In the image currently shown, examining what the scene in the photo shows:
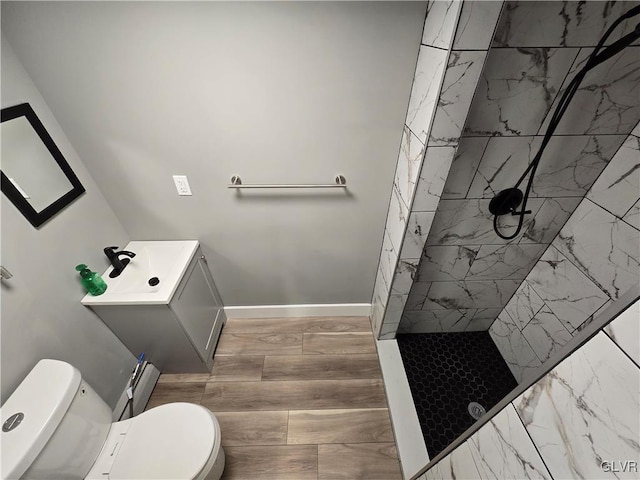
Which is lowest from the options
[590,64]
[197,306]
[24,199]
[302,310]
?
[302,310]

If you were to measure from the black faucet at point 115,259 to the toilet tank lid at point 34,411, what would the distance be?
0.45 m

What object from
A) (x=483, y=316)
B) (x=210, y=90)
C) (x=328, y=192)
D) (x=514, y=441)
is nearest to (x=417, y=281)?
(x=483, y=316)

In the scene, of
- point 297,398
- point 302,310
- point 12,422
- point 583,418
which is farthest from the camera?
point 302,310

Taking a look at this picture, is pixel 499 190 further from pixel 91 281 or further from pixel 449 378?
pixel 91 281

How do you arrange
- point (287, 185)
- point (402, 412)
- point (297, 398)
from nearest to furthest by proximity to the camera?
point (287, 185) → point (402, 412) → point (297, 398)

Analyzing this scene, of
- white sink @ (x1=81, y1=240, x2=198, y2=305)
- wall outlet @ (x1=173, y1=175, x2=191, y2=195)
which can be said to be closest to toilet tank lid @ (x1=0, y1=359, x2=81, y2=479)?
white sink @ (x1=81, y1=240, x2=198, y2=305)

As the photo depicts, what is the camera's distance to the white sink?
118 centimetres

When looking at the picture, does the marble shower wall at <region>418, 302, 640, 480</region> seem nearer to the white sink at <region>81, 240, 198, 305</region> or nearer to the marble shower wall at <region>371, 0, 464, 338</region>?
the marble shower wall at <region>371, 0, 464, 338</region>

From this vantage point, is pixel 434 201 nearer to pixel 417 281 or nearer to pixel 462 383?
pixel 417 281

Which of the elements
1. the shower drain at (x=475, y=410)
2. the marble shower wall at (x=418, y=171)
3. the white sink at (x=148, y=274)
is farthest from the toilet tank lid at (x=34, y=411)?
the shower drain at (x=475, y=410)

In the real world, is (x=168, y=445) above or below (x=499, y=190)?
below

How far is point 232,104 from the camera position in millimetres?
1097

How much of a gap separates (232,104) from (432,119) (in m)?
0.81

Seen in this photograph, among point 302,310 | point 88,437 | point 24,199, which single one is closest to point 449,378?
point 302,310
